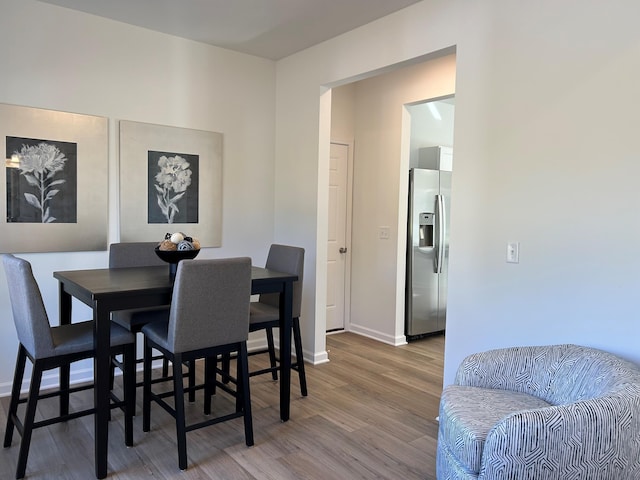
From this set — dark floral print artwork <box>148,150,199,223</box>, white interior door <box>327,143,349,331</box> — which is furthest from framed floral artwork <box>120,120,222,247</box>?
white interior door <box>327,143,349,331</box>

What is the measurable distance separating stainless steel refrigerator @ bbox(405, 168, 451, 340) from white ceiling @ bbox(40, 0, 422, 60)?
5.81 feet

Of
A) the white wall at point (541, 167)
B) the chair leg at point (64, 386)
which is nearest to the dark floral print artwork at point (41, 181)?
the chair leg at point (64, 386)

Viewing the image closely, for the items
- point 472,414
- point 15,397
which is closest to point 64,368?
point 15,397

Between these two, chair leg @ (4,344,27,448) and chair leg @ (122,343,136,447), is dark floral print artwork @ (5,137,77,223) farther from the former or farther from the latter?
chair leg @ (122,343,136,447)

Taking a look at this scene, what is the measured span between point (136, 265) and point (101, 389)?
122cm

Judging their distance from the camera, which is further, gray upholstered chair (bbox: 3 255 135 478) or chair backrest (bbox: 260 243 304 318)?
chair backrest (bbox: 260 243 304 318)

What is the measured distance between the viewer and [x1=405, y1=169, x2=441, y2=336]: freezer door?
4844mm

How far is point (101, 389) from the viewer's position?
7.68ft

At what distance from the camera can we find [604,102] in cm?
230

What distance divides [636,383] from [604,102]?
4.30 feet

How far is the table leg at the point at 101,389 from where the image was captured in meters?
2.33

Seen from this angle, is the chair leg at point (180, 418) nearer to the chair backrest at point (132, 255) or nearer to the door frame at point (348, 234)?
the chair backrest at point (132, 255)

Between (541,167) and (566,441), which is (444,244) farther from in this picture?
(566,441)

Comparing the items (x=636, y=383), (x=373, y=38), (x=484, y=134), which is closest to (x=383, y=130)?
(x=373, y=38)
